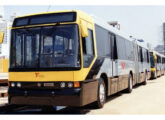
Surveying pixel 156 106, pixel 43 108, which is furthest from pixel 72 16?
pixel 156 106

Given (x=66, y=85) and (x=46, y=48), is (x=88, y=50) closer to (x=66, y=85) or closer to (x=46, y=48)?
(x=46, y=48)

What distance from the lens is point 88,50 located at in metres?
8.09

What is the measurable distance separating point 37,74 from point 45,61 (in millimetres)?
421

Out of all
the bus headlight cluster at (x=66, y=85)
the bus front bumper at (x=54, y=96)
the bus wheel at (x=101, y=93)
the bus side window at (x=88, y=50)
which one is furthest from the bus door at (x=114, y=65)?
the bus headlight cluster at (x=66, y=85)

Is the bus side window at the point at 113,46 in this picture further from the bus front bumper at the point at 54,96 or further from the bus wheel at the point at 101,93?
the bus front bumper at the point at 54,96

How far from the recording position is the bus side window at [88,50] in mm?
7705

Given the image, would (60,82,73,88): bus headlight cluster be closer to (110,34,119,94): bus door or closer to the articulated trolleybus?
the articulated trolleybus

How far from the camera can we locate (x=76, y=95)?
7156mm

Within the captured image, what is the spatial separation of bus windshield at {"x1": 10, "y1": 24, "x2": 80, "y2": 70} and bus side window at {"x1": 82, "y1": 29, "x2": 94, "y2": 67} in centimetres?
33

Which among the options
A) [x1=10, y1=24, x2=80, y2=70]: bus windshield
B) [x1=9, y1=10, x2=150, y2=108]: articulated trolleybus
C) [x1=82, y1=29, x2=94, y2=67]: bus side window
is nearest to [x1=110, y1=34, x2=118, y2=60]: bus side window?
[x1=9, y1=10, x2=150, y2=108]: articulated trolleybus

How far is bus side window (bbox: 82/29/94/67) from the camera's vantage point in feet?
25.3

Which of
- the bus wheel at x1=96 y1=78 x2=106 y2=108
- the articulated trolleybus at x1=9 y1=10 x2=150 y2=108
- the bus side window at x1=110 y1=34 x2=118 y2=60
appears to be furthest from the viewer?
the bus side window at x1=110 y1=34 x2=118 y2=60

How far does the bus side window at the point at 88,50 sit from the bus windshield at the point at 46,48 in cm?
33

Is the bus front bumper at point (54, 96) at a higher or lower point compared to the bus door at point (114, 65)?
lower
